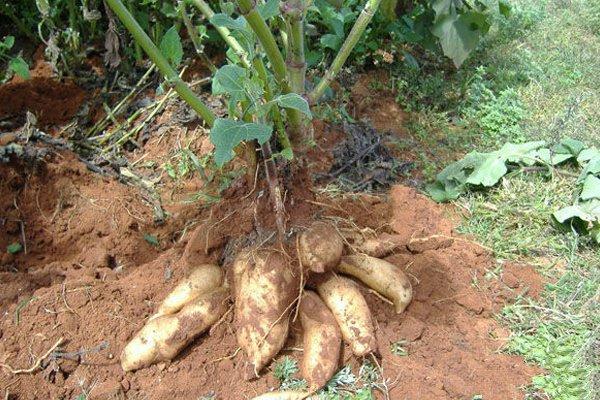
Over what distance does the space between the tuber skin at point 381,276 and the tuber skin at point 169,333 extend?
1.52 ft

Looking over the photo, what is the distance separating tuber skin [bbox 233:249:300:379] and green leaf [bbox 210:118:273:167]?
494mm

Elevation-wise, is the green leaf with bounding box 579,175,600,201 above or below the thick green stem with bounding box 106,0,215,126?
below

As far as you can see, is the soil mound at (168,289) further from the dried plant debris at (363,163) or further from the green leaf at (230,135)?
the green leaf at (230,135)

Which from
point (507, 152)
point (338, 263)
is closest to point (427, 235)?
point (338, 263)

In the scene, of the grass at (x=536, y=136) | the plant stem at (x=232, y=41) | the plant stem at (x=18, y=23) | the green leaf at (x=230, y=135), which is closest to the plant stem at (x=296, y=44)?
the plant stem at (x=232, y=41)

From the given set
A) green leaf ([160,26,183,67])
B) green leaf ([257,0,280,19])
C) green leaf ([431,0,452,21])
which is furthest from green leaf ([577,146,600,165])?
green leaf ([160,26,183,67])

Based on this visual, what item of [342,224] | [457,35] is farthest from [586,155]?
[342,224]

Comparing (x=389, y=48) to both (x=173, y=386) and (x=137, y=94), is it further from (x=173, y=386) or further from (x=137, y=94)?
(x=173, y=386)

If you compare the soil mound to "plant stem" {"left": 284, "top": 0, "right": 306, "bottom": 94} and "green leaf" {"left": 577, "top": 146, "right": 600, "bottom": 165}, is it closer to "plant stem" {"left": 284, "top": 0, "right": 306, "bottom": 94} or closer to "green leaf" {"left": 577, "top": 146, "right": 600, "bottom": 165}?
"plant stem" {"left": 284, "top": 0, "right": 306, "bottom": 94}

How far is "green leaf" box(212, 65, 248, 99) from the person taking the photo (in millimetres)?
1528

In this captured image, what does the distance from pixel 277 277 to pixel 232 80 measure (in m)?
0.64

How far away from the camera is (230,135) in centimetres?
147

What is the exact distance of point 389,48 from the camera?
3.43 metres

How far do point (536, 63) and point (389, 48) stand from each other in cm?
99
